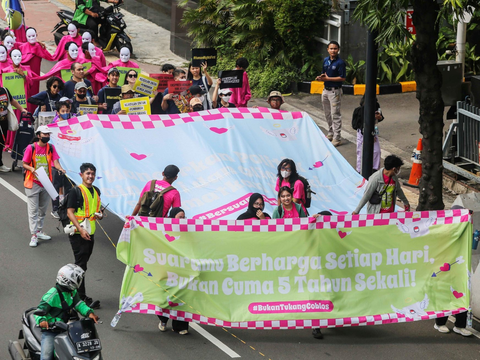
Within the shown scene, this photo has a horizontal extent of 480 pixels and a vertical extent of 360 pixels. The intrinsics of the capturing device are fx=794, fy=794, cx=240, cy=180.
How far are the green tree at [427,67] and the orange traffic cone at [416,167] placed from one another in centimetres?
289

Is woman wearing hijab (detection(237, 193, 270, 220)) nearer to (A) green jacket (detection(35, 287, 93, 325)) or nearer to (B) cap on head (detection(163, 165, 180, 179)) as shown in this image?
(B) cap on head (detection(163, 165, 180, 179))

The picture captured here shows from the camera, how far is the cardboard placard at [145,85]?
13.6 m

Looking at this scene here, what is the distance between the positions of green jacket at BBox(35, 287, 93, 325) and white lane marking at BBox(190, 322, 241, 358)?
186cm

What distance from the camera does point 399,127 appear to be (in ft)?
53.5

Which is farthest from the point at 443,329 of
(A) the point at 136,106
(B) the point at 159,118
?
(A) the point at 136,106

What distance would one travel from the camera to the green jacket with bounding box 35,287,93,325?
7105 mm

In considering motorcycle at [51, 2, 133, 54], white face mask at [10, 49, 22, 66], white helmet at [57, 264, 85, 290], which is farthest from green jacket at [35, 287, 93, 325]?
motorcycle at [51, 2, 133, 54]

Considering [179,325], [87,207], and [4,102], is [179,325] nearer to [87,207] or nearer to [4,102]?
[87,207]

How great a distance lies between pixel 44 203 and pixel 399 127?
26.5 ft

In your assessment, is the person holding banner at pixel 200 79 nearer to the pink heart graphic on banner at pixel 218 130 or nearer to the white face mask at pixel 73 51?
the pink heart graphic on banner at pixel 218 130

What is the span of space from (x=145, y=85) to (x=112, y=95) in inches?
23.2

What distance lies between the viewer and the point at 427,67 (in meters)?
10.0

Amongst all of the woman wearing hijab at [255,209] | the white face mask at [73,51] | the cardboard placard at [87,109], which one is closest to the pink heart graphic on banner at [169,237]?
the woman wearing hijab at [255,209]

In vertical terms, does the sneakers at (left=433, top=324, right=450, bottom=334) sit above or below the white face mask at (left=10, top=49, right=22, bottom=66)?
below
